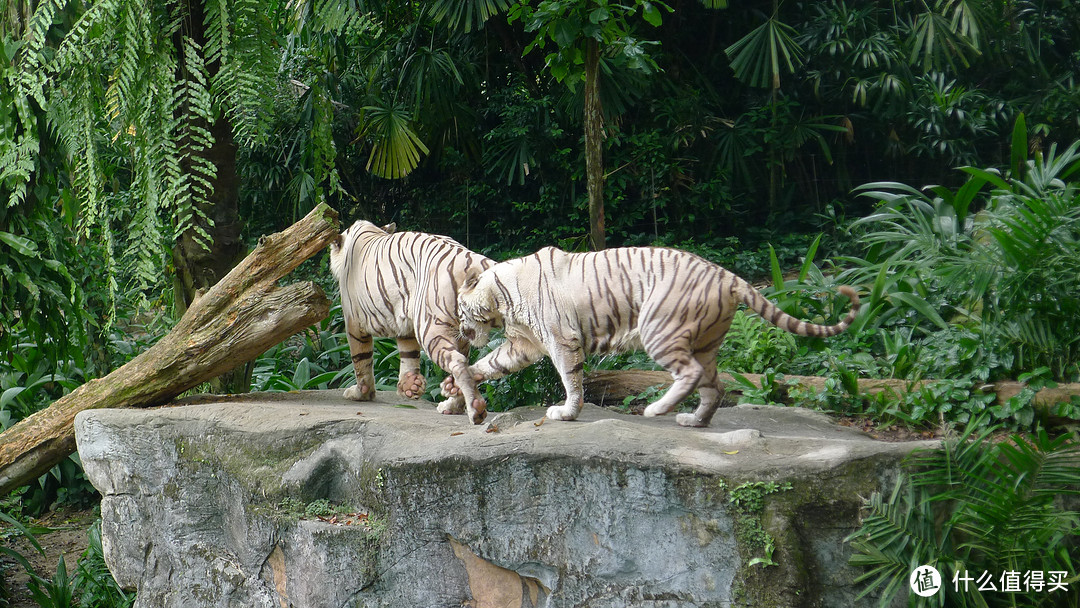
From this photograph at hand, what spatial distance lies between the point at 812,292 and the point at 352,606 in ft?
12.2

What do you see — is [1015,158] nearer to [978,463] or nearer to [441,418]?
[978,463]

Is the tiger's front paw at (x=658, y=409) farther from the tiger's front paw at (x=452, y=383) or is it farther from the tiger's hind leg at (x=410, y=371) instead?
the tiger's hind leg at (x=410, y=371)

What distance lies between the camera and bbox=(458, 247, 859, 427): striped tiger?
374cm

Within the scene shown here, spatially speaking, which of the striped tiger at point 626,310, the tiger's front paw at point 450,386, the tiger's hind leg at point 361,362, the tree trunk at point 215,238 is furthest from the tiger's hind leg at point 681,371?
the tree trunk at point 215,238

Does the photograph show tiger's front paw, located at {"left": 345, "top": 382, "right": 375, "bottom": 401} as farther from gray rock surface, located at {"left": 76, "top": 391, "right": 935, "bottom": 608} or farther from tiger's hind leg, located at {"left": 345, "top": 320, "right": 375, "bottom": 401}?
gray rock surface, located at {"left": 76, "top": 391, "right": 935, "bottom": 608}

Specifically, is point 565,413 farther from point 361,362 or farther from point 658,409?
point 361,362

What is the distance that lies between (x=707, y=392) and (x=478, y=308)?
1.15 metres

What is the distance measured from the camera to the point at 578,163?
9.30 meters

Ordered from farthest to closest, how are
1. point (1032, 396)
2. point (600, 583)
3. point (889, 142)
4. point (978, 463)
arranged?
point (889, 142) → point (1032, 396) → point (600, 583) → point (978, 463)

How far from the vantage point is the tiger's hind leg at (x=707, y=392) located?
3900mm

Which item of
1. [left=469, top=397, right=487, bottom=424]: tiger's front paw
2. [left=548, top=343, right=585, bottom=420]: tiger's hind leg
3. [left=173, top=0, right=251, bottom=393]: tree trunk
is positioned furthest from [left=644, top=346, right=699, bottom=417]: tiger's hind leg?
[left=173, top=0, right=251, bottom=393]: tree trunk

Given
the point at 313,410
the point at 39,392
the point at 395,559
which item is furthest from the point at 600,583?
the point at 39,392

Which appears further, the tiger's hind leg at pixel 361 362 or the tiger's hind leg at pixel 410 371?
the tiger's hind leg at pixel 361 362

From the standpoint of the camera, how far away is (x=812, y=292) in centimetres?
579
